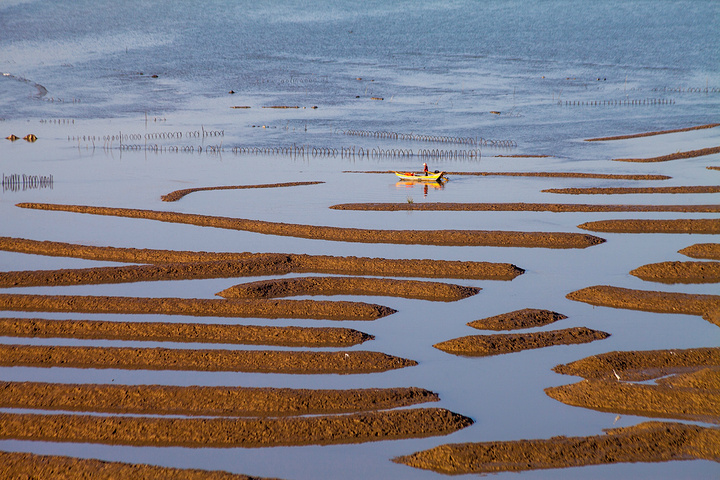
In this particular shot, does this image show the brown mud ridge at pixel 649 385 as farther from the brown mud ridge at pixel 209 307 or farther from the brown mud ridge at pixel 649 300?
the brown mud ridge at pixel 209 307

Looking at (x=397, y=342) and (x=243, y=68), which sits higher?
(x=243, y=68)

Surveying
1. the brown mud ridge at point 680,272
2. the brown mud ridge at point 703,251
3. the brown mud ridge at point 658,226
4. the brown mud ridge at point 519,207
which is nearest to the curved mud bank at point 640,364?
the brown mud ridge at point 680,272

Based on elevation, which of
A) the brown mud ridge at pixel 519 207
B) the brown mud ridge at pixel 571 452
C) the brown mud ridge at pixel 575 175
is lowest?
the brown mud ridge at pixel 571 452

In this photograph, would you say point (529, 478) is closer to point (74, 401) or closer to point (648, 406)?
point (648, 406)

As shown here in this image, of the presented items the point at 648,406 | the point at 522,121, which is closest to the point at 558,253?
the point at 648,406

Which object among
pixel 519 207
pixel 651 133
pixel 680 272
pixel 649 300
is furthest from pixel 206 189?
pixel 651 133

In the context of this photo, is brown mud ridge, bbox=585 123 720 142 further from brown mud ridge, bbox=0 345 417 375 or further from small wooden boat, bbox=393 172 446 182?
brown mud ridge, bbox=0 345 417 375

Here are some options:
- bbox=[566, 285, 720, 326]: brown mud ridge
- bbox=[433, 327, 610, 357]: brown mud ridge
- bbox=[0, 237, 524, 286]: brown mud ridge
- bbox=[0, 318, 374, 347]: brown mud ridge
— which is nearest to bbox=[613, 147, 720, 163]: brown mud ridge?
bbox=[0, 237, 524, 286]: brown mud ridge
